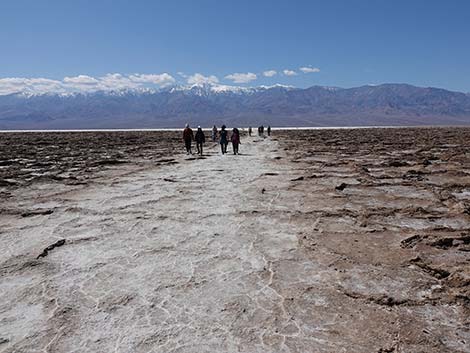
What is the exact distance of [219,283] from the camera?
4.07 meters

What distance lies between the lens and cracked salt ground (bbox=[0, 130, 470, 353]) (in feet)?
10.3

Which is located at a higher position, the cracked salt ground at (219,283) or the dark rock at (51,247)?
the dark rock at (51,247)

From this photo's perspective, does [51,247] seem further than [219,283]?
Yes

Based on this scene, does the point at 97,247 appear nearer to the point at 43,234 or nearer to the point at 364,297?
the point at 43,234

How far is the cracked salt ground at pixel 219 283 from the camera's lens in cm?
313

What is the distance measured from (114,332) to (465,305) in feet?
9.69

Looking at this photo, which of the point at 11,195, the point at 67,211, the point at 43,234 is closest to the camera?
the point at 43,234

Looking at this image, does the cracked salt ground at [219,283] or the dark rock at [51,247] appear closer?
the cracked salt ground at [219,283]

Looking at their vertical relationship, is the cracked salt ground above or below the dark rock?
below

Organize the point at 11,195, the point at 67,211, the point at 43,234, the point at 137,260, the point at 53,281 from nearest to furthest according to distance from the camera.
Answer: the point at 53,281 < the point at 137,260 < the point at 43,234 < the point at 67,211 < the point at 11,195

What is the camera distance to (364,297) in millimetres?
3775

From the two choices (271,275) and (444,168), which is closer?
(271,275)

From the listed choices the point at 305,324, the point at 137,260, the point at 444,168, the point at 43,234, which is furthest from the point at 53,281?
the point at 444,168

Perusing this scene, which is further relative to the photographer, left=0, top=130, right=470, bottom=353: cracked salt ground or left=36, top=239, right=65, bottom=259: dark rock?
left=36, top=239, right=65, bottom=259: dark rock
